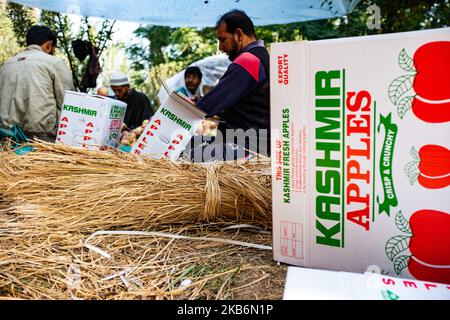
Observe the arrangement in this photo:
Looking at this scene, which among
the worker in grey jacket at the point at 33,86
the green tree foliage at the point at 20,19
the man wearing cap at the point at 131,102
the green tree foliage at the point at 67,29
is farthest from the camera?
the man wearing cap at the point at 131,102

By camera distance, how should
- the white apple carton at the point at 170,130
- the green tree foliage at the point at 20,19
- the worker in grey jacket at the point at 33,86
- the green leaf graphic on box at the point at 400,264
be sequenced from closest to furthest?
1. the green leaf graphic on box at the point at 400,264
2. the white apple carton at the point at 170,130
3. the worker in grey jacket at the point at 33,86
4. the green tree foliage at the point at 20,19

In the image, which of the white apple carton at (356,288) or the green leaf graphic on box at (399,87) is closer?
the white apple carton at (356,288)

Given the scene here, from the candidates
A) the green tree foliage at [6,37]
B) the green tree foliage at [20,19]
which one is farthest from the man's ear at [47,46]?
the green tree foliage at [20,19]

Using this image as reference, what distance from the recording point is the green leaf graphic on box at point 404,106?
1.16 metres

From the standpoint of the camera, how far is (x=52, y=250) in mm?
1506

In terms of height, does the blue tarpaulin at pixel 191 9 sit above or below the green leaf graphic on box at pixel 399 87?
above

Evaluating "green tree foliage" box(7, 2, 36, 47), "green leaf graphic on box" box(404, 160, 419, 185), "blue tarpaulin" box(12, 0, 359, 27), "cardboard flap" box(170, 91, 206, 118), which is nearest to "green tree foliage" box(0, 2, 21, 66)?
"green tree foliage" box(7, 2, 36, 47)

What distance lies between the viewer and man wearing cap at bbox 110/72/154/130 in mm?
5637

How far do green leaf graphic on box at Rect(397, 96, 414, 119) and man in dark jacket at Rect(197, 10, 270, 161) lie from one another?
1.35m

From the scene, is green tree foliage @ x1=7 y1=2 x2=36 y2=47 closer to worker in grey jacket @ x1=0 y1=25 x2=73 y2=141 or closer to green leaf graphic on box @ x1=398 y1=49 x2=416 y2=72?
worker in grey jacket @ x1=0 y1=25 x2=73 y2=141

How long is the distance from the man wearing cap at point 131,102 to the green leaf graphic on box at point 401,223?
4737 mm

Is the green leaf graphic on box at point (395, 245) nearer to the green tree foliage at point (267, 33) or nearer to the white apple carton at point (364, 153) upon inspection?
the white apple carton at point (364, 153)

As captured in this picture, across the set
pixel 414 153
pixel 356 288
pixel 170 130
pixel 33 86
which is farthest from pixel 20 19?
pixel 356 288

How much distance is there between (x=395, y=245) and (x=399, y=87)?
44 centimetres
